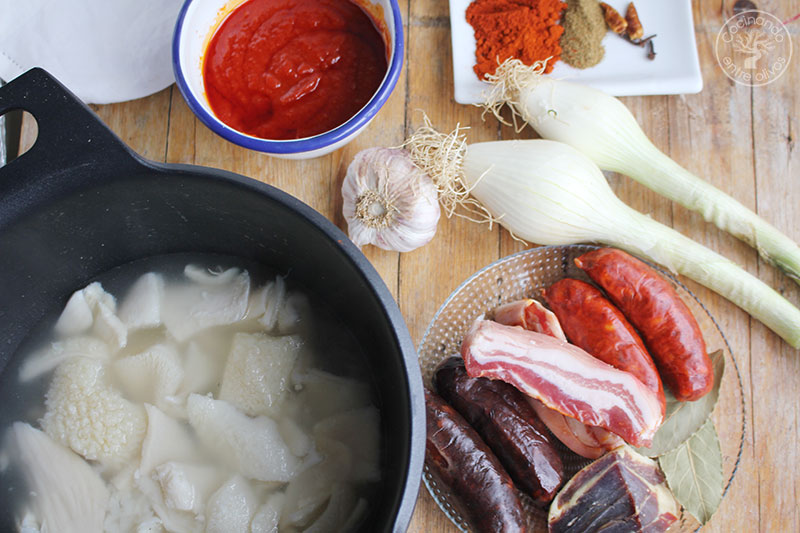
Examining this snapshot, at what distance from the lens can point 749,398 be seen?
4.41 ft

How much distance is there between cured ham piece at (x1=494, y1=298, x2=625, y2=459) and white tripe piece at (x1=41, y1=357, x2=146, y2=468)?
729 millimetres

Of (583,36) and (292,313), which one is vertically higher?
(583,36)

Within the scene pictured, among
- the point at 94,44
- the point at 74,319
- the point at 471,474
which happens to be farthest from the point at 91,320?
the point at 471,474

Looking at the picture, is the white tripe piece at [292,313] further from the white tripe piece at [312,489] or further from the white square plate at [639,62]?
the white square plate at [639,62]

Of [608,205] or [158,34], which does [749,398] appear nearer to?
[608,205]

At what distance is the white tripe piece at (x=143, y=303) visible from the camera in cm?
118

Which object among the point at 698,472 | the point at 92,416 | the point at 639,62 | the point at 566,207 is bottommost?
the point at 698,472

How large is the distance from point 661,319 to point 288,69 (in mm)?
866

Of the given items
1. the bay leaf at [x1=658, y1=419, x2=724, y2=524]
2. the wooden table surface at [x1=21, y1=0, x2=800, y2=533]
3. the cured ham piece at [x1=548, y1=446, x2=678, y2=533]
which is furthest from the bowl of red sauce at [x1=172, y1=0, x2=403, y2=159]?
the bay leaf at [x1=658, y1=419, x2=724, y2=524]

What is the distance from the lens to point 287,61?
4.04 ft

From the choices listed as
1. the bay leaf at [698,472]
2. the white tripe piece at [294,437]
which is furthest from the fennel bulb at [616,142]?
the white tripe piece at [294,437]

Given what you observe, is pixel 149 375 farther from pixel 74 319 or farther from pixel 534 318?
pixel 534 318

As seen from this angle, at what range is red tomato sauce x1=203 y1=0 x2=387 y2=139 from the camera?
124 cm

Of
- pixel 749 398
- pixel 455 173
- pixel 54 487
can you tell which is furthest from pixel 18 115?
pixel 749 398
